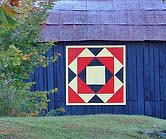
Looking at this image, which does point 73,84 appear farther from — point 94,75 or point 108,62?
point 108,62

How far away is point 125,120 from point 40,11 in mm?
2748

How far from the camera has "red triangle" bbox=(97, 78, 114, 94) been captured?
56.1ft

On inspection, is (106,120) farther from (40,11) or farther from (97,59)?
(97,59)

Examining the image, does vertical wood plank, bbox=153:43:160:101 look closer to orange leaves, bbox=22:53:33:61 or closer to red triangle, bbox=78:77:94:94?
red triangle, bbox=78:77:94:94

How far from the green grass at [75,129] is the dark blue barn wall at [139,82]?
6.55 meters

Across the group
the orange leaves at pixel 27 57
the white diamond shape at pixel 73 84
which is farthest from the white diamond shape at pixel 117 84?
the orange leaves at pixel 27 57

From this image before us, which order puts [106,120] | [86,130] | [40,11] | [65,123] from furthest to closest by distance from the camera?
[40,11] < [106,120] < [65,123] < [86,130]

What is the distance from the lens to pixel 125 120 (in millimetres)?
10758

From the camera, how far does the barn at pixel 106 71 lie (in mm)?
17125

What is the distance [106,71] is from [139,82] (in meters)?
1.01

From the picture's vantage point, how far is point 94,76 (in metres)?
17.2

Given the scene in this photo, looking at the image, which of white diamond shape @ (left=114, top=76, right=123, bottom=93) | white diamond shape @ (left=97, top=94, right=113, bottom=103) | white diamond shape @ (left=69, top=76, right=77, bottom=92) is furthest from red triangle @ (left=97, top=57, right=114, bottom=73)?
white diamond shape @ (left=69, top=76, right=77, bottom=92)

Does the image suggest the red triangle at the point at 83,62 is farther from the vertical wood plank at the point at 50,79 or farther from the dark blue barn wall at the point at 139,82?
the vertical wood plank at the point at 50,79

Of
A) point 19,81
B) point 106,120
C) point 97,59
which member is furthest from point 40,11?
point 97,59
